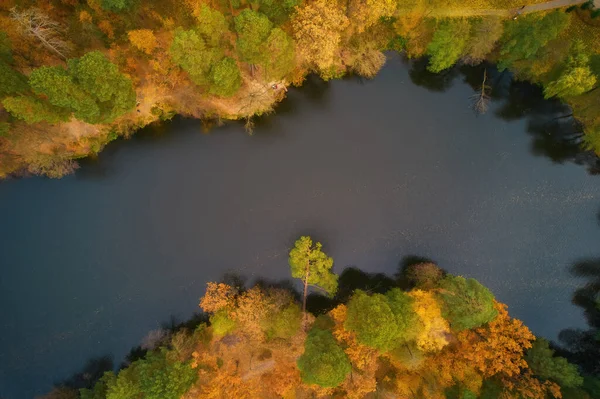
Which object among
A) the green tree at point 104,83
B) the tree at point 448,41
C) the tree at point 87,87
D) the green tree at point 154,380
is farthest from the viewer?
the tree at point 448,41

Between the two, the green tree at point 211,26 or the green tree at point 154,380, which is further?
the green tree at point 154,380

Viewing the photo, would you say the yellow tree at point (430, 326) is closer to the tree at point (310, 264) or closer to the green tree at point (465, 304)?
the green tree at point (465, 304)

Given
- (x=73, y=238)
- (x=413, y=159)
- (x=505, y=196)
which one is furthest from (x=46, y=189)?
(x=505, y=196)

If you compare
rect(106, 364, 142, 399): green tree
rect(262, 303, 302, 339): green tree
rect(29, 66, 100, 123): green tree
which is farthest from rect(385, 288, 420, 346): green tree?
rect(29, 66, 100, 123): green tree

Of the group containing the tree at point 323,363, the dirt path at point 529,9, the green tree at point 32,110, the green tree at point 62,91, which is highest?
the dirt path at point 529,9

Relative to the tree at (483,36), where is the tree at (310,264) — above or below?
below

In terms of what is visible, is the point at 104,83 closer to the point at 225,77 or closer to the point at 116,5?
the point at 116,5

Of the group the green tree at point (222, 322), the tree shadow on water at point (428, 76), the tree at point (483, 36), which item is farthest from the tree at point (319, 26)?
the green tree at point (222, 322)

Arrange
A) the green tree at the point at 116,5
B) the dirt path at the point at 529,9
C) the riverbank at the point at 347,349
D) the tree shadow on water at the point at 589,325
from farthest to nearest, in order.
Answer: the tree shadow on water at the point at 589,325, the dirt path at the point at 529,9, the riverbank at the point at 347,349, the green tree at the point at 116,5

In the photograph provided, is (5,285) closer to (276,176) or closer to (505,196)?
(276,176)
